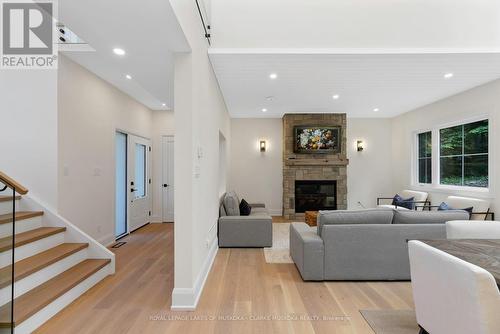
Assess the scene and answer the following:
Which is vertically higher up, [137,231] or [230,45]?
[230,45]

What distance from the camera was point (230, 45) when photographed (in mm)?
3498

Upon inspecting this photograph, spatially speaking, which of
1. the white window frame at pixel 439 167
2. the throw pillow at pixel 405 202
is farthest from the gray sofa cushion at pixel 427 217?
the throw pillow at pixel 405 202

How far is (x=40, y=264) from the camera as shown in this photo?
245 cm

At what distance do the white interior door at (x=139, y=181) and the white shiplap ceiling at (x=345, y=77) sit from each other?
7.20 feet

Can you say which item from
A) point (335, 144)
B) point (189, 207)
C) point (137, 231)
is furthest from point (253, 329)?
point (335, 144)

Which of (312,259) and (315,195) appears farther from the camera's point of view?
(315,195)

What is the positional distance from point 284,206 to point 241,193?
1294 millimetres

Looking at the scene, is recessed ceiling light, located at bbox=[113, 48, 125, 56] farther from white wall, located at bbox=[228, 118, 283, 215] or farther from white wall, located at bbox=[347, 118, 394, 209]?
white wall, located at bbox=[347, 118, 394, 209]

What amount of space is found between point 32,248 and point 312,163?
5809mm

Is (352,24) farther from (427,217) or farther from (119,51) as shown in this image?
(119,51)

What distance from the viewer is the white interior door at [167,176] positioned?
6.16 m

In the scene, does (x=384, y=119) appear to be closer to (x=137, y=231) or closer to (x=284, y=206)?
(x=284, y=206)

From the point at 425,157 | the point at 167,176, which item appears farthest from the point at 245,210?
the point at 425,157

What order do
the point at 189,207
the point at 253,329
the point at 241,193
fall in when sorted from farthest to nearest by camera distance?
the point at 241,193
the point at 189,207
the point at 253,329
